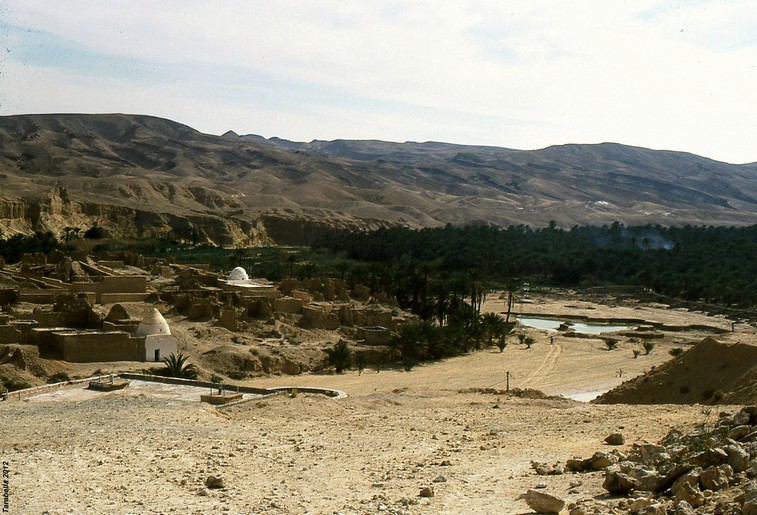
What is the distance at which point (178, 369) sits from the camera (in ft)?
84.0

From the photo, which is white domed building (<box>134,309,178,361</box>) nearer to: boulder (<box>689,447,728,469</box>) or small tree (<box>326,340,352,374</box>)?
small tree (<box>326,340,352,374</box>)

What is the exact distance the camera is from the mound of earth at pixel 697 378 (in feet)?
62.2

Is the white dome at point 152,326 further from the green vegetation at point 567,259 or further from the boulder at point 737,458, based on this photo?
the green vegetation at point 567,259

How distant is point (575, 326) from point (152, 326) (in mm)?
29337

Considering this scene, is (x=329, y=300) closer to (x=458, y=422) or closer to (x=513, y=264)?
(x=458, y=422)

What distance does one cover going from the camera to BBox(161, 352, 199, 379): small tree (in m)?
25.6

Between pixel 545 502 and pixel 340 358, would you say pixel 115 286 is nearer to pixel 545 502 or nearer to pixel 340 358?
pixel 340 358

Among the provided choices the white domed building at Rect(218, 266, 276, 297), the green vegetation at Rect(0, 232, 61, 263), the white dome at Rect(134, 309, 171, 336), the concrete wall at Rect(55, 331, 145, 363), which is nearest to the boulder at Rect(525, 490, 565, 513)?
the concrete wall at Rect(55, 331, 145, 363)

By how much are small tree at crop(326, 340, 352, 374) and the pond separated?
19.5 meters

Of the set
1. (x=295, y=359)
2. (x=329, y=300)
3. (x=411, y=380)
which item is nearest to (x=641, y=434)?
(x=411, y=380)

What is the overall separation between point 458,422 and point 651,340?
29317 mm

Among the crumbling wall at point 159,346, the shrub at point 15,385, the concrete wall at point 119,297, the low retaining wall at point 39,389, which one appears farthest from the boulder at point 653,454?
the concrete wall at point 119,297

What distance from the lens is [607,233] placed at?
4117 inches

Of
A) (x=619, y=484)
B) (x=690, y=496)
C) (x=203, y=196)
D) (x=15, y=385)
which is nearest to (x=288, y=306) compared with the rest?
(x=15, y=385)
